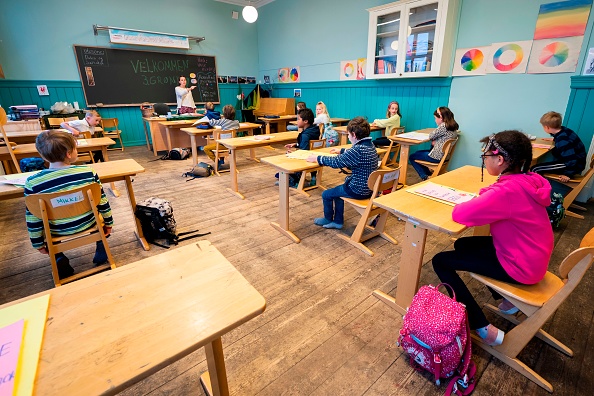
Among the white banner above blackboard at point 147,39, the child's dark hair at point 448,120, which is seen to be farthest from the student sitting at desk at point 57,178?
the white banner above blackboard at point 147,39

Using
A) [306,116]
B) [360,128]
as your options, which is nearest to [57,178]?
[360,128]

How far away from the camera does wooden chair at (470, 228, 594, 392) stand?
1178 mm

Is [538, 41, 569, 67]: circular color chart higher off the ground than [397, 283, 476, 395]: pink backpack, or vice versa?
[538, 41, 569, 67]: circular color chart

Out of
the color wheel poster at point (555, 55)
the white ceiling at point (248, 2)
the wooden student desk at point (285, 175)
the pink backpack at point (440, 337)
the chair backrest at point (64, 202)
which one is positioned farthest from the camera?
the white ceiling at point (248, 2)

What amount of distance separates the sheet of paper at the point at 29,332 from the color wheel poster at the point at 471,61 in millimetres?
5152

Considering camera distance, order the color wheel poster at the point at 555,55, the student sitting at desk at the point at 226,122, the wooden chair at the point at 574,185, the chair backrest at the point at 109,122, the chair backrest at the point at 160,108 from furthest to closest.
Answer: the chair backrest at the point at 160,108 → the chair backrest at the point at 109,122 → the student sitting at desk at the point at 226,122 → the color wheel poster at the point at 555,55 → the wooden chair at the point at 574,185

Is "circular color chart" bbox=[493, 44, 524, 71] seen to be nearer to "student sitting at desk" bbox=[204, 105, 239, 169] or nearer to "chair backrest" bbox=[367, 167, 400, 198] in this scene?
"chair backrest" bbox=[367, 167, 400, 198]

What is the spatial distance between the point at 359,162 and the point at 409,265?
97 cm

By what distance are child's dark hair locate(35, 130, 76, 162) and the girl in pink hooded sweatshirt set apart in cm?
223

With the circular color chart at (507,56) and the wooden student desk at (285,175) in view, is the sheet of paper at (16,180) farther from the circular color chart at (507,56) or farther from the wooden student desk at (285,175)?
the circular color chart at (507,56)

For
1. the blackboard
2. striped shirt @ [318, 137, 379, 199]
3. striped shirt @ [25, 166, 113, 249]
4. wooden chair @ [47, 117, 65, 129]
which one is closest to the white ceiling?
the blackboard

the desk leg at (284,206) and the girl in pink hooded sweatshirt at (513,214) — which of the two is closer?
the girl in pink hooded sweatshirt at (513,214)

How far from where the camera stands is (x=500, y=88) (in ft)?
13.2

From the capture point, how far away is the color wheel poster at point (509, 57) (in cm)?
373
